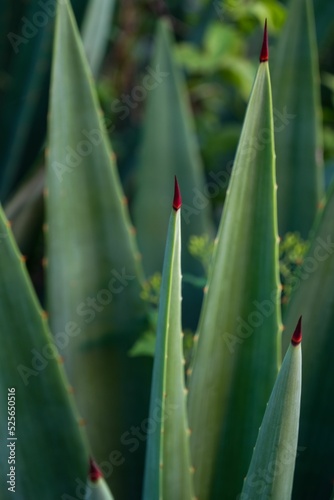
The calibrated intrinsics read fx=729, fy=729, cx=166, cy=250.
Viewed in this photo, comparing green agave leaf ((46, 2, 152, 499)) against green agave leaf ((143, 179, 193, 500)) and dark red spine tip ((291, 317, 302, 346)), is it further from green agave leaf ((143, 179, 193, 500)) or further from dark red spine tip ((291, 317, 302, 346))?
dark red spine tip ((291, 317, 302, 346))

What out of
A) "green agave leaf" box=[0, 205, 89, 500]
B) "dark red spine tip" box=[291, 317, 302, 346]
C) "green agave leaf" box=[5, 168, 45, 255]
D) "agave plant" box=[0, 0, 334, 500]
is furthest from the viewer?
"green agave leaf" box=[5, 168, 45, 255]

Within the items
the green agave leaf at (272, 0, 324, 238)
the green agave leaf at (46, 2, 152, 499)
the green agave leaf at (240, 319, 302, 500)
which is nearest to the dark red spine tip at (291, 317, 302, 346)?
the green agave leaf at (240, 319, 302, 500)

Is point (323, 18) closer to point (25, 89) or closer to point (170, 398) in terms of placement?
point (25, 89)

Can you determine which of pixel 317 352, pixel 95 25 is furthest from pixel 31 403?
pixel 95 25

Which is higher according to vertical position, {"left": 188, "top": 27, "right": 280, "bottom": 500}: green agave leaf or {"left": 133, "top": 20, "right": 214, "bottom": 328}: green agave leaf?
{"left": 133, "top": 20, "right": 214, "bottom": 328}: green agave leaf

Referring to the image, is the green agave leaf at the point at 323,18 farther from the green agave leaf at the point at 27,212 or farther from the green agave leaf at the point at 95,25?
the green agave leaf at the point at 27,212

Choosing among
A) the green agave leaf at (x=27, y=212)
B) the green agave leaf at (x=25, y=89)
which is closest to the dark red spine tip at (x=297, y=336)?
the green agave leaf at (x=27, y=212)

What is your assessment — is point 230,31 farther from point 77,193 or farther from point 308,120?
point 77,193
